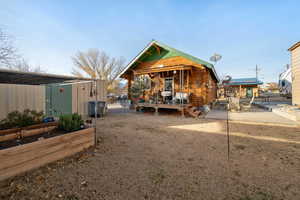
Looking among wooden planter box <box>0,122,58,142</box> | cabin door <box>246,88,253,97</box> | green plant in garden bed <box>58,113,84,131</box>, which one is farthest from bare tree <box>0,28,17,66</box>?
cabin door <box>246,88,253,97</box>

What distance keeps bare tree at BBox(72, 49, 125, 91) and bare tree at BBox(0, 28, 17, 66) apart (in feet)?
41.2

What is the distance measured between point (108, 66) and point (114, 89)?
453 centimetres

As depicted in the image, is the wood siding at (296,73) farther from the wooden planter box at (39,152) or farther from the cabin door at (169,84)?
the wooden planter box at (39,152)

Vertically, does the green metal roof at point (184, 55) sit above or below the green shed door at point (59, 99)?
above

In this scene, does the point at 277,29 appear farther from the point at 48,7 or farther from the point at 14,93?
the point at 14,93

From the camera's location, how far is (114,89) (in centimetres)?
2477

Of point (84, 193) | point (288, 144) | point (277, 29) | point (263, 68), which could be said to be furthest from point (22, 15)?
point (263, 68)

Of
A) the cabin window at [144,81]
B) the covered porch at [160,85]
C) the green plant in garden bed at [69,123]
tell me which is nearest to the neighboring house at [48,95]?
the green plant in garden bed at [69,123]

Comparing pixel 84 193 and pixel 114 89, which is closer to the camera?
pixel 84 193

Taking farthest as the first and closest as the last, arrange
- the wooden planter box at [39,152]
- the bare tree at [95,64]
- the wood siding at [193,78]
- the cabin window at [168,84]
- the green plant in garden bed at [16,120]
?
the bare tree at [95,64] → the cabin window at [168,84] → the wood siding at [193,78] → the green plant in garden bed at [16,120] → the wooden planter box at [39,152]

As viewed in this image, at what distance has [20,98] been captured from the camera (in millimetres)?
5867

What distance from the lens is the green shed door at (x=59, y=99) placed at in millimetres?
7031

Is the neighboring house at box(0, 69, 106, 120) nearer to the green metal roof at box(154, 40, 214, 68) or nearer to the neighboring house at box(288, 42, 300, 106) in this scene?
the green metal roof at box(154, 40, 214, 68)

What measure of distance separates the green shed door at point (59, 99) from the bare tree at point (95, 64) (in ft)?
44.9
